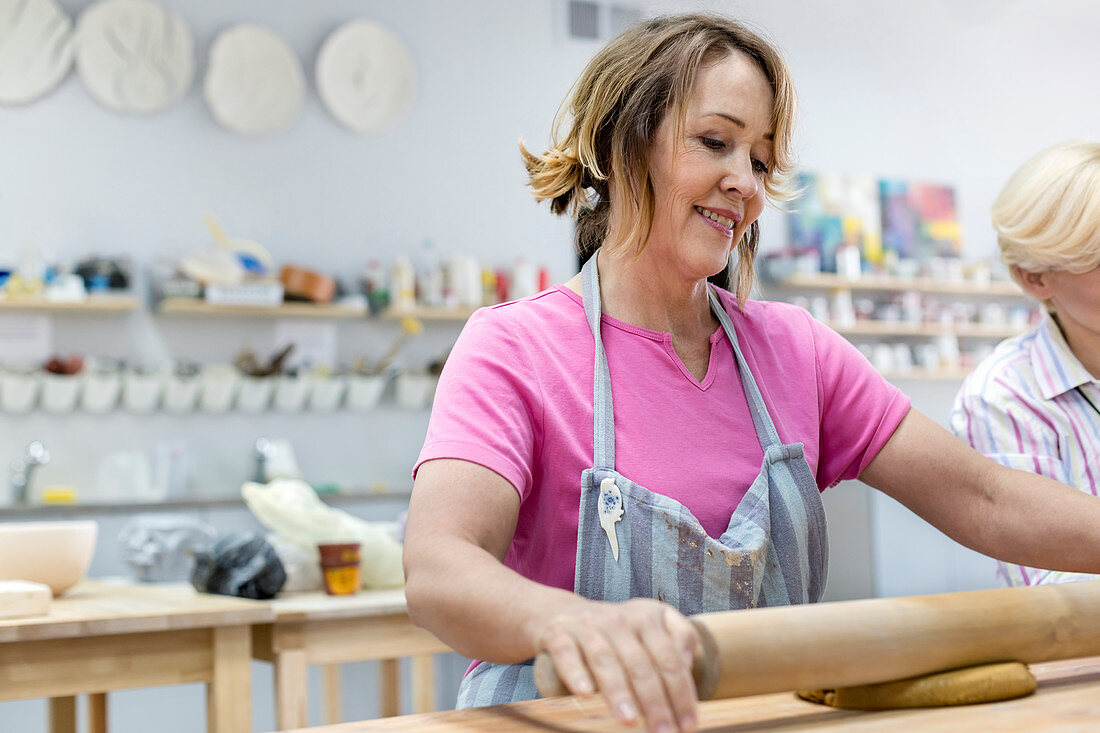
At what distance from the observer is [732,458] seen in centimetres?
122

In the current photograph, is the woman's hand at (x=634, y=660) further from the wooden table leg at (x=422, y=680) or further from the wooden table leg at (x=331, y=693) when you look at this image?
the wooden table leg at (x=331, y=693)

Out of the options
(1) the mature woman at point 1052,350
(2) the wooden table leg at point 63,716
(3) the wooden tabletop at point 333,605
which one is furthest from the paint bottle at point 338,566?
(1) the mature woman at point 1052,350

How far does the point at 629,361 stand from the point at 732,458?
16cm

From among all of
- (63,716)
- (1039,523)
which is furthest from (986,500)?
(63,716)

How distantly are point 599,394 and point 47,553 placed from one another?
1.60 meters

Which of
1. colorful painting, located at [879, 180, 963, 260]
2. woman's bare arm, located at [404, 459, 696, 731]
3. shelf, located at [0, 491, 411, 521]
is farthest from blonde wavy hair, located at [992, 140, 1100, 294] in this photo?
colorful painting, located at [879, 180, 963, 260]

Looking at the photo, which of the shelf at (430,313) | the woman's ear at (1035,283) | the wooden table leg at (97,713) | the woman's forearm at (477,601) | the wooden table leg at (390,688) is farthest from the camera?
the shelf at (430,313)

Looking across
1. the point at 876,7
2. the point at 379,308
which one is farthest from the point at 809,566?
the point at 876,7

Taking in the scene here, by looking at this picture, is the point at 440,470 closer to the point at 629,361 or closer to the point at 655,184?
the point at 629,361

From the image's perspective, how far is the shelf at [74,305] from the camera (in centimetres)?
405

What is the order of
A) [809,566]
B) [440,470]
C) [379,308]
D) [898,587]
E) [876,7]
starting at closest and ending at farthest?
[440,470]
[809,566]
[898,587]
[379,308]
[876,7]

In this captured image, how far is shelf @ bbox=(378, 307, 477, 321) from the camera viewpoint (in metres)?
4.64

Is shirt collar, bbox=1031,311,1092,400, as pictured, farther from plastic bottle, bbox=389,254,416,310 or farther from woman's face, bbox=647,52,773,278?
plastic bottle, bbox=389,254,416,310

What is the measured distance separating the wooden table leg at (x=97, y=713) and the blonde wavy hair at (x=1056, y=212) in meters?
2.03
